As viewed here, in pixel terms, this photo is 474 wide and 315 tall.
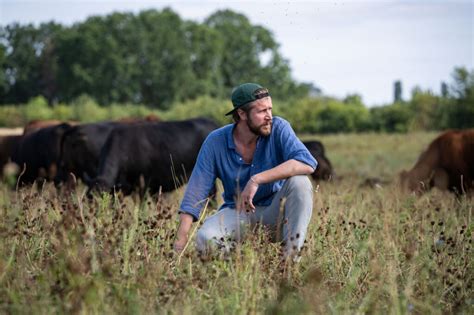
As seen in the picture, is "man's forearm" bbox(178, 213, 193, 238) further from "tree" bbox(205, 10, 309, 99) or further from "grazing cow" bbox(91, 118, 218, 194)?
"tree" bbox(205, 10, 309, 99)

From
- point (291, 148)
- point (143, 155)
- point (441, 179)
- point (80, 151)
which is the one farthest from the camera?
point (80, 151)

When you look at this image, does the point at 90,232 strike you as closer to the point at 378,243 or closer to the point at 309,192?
the point at 309,192

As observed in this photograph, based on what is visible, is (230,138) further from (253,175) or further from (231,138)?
(253,175)

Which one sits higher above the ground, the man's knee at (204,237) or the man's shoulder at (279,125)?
the man's shoulder at (279,125)

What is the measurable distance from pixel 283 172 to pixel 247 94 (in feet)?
2.26

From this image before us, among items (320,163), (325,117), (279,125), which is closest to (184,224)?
(279,125)

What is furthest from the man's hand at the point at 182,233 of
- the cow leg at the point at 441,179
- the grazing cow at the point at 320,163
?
the grazing cow at the point at 320,163

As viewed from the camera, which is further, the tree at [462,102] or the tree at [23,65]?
the tree at [23,65]

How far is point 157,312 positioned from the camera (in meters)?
4.26

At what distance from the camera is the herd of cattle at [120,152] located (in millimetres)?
12000

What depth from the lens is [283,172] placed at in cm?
571

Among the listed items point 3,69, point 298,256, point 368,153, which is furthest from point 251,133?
point 3,69

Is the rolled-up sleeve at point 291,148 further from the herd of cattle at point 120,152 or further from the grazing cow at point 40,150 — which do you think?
the grazing cow at point 40,150

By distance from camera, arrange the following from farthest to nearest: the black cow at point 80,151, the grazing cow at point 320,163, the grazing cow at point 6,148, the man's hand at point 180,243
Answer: the grazing cow at point 6,148
the grazing cow at point 320,163
the black cow at point 80,151
the man's hand at point 180,243
